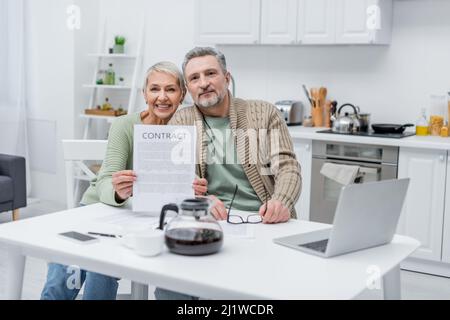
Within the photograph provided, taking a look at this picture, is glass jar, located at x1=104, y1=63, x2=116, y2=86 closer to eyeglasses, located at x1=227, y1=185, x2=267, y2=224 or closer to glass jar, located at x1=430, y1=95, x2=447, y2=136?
glass jar, located at x1=430, y1=95, x2=447, y2=136

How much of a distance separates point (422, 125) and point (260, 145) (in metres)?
2.13

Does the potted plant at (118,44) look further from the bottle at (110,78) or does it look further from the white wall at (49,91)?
the white wall at (49,91)

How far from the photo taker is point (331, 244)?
5.59 feet

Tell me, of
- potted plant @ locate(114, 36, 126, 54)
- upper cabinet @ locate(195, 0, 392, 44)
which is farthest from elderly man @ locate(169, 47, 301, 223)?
potted plant @ locate(114, 36, 126, 54)

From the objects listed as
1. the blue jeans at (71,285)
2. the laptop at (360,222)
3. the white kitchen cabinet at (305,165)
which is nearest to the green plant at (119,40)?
the white kitchen cabinet at (305,165)

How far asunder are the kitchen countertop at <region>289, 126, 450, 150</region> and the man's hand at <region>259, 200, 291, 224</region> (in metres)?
2.04

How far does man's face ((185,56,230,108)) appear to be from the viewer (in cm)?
254

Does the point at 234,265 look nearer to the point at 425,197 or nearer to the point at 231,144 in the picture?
the point at 231,144

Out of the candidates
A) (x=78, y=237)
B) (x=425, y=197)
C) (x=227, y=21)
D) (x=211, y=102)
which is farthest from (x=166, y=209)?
(x=227, y=21)

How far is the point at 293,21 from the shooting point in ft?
14.9

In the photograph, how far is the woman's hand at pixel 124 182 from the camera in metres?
2.09

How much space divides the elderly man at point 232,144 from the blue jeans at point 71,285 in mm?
550
